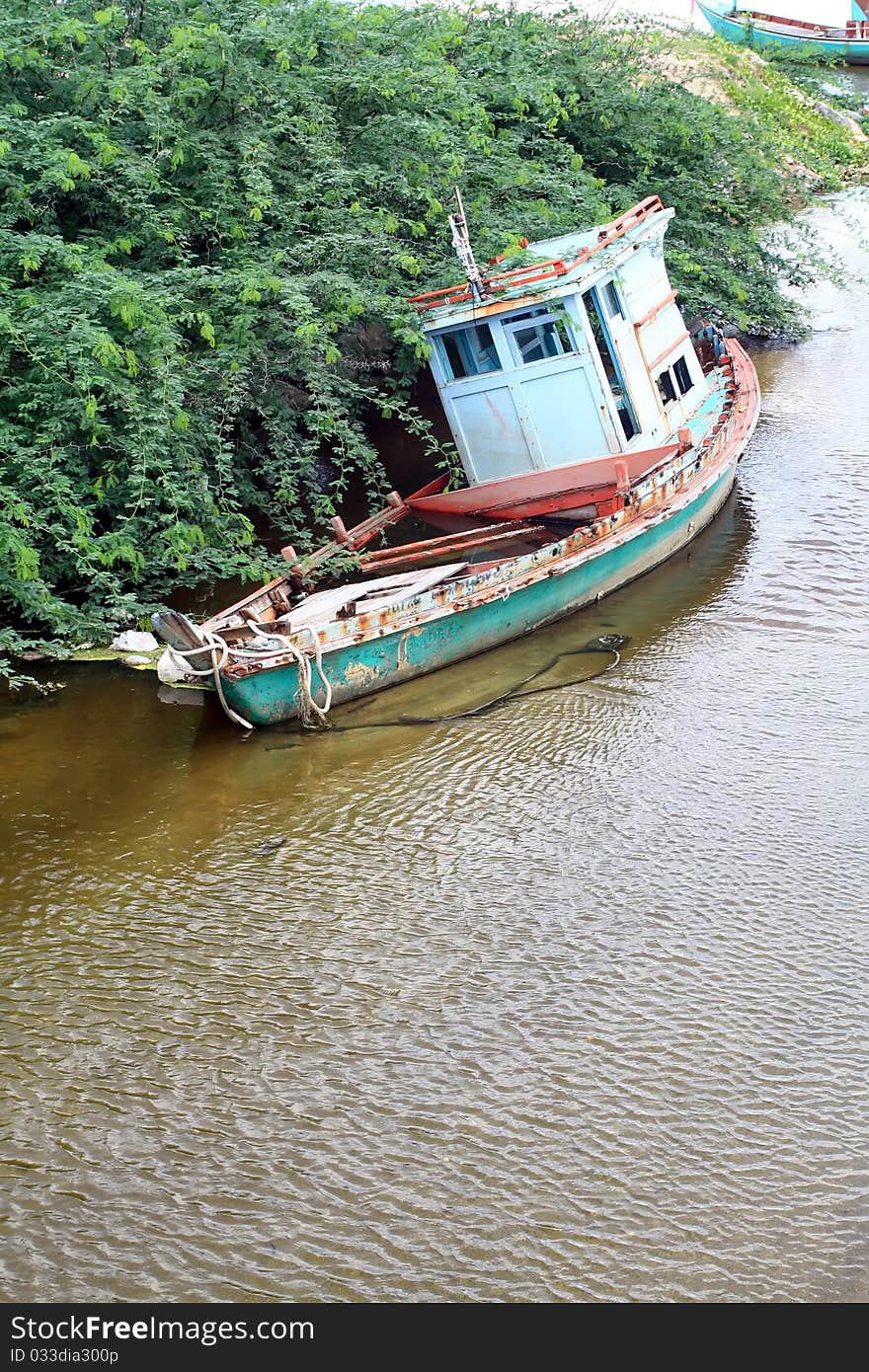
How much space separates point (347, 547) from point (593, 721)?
313 centimetres

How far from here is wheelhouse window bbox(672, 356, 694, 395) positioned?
1294cm

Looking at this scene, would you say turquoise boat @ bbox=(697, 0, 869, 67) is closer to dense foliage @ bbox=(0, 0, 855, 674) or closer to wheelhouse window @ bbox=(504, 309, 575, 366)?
dense foliage @ bbox=(0, 0, 855, 674)

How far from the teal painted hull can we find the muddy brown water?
0.21 metres

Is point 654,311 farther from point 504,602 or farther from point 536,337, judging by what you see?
point 504,602

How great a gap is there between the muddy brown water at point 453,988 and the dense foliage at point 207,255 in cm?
150

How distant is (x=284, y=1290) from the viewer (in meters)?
4.62

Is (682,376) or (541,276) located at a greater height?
(541,276)

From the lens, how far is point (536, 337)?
11148 millimetres

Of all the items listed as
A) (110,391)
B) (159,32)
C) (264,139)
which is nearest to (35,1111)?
(110,391)

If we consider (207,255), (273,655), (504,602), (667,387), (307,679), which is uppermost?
(207,255)

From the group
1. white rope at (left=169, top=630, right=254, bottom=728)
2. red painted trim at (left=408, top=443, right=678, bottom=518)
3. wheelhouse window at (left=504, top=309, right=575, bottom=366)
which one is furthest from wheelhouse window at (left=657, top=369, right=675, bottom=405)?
white rope at (left=169, top=630, right=254, bottom=728)

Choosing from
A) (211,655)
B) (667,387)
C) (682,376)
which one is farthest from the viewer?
(682,376)

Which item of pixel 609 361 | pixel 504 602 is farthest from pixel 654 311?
pixel 504 602

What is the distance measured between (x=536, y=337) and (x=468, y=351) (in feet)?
2.27
